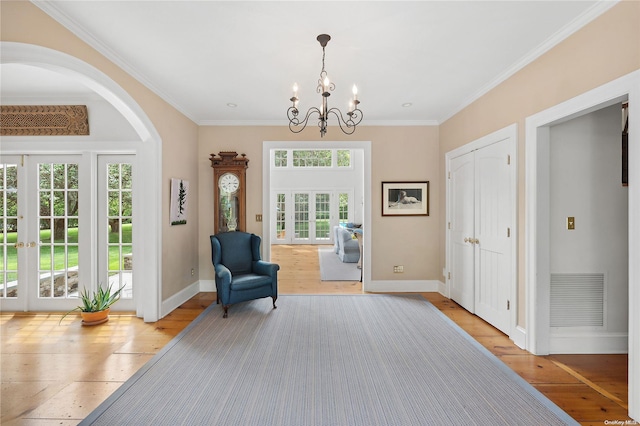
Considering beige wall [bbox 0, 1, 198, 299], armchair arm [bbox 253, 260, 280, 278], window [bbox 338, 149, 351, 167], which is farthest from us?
window [bbox 338, 149, 351, 167]

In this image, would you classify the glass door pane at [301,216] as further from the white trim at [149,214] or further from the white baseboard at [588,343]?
the white baseboard at [588,343]

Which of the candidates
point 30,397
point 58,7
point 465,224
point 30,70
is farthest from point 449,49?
point 30,397

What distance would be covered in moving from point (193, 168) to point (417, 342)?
3.81 metres

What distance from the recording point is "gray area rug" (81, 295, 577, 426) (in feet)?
6.11

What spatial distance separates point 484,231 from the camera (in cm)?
347

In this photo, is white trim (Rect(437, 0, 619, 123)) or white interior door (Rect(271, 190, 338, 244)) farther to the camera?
white interior door (Rect(271, 190, 338, 244))

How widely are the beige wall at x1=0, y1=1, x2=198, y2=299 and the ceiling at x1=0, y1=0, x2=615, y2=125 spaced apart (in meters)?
Result: 0.08

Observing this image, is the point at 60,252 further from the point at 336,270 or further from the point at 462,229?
the point at 462,229

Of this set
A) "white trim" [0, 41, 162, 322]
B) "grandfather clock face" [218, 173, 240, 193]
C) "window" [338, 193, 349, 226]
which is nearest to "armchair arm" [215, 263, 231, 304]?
"white trim" [0, 41, 162, 322]

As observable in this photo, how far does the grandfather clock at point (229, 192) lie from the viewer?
4469 millimetres

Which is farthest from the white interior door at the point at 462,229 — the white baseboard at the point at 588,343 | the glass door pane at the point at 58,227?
the glass door pane at the point at 58,227

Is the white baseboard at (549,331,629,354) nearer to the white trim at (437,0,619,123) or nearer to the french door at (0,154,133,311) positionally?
the white trim at (437,0,619,123)

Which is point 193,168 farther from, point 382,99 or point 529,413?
point 529,413

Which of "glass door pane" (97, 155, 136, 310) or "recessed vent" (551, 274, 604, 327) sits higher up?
"glass door pane" (97, 155, 136, 310)
